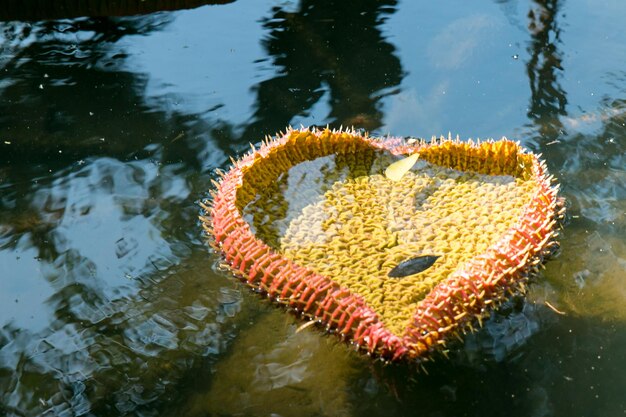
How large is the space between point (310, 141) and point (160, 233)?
56 centimetres

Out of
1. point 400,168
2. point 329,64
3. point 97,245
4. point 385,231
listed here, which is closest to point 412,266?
point 385,231

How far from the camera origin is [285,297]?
176cm

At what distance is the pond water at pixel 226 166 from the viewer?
1.88m

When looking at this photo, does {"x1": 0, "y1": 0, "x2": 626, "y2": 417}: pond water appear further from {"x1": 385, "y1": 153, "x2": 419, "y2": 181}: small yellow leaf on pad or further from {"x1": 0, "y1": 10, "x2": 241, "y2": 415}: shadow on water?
{"x1": 385, "y1": 153, "x2": 419, "y2": 181}: small yellow leaf on pad

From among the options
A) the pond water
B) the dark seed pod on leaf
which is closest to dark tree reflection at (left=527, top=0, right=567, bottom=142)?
the pond water

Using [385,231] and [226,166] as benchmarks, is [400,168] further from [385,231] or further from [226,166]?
[226,166]

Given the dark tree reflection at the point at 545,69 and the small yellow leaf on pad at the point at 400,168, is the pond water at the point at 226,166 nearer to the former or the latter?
the dark tree reflection at the point at 545,69

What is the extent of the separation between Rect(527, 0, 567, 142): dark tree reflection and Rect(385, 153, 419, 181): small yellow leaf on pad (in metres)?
0.66

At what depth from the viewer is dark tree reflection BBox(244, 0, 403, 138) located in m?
2.78

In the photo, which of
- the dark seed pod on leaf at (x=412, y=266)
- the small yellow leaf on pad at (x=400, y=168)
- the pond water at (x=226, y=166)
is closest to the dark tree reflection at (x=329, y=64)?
the pond water at (x=226, y=166)

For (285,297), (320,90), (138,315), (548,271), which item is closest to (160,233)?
(138,315)

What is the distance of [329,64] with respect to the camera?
3055 mm

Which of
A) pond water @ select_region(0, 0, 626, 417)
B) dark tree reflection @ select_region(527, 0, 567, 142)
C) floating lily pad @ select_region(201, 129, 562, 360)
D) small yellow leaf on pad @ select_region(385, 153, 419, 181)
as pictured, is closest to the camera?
floating lily pad @ select_region(201, 129, 562, 360)

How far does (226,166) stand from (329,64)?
785mm
